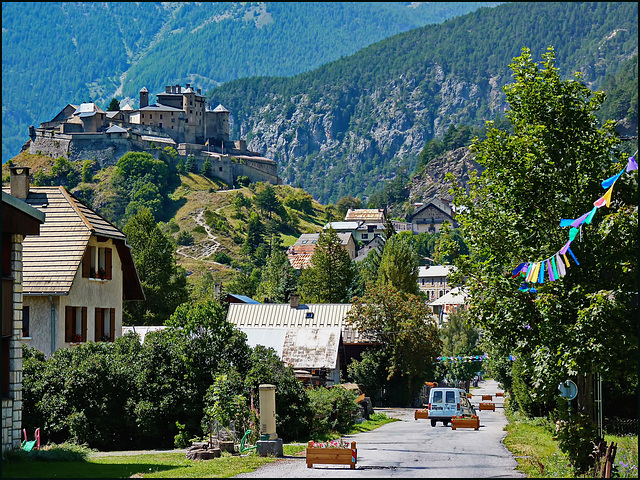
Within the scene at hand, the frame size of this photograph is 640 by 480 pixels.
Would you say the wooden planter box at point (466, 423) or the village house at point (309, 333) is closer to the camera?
the wooden planter box at point (466, 423)

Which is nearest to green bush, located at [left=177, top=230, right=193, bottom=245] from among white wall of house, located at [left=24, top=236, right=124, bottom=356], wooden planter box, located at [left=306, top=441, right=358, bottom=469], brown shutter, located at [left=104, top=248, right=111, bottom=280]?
white wall of house, located at [left=24, top=236, right=124, bottom=356]

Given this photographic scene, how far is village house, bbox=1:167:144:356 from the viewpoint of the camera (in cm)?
3456

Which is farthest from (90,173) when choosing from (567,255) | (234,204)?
(567,255)

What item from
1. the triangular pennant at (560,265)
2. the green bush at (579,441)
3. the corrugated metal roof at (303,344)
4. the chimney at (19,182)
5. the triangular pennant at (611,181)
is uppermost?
the chimney at (19,182)

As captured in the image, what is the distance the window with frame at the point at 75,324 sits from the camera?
116 feet

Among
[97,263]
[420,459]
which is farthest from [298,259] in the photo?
[420,459]

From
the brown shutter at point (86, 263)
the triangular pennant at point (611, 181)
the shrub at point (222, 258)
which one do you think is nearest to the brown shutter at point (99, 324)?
the brown shutter at point (86, 263)

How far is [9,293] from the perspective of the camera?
22047 mm

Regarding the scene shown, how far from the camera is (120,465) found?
21.9m

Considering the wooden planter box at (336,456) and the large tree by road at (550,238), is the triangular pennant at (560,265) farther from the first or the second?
the wooden planter box at (336,456)

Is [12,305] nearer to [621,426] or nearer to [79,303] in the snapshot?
[79,303]

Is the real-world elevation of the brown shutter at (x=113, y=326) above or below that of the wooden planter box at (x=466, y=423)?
above

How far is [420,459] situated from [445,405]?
1866cm

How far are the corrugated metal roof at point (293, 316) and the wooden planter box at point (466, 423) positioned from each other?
19.4 meters
